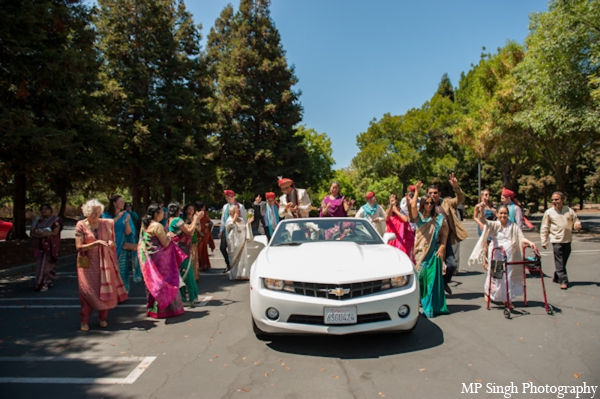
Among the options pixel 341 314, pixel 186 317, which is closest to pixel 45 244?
pixel 186 317

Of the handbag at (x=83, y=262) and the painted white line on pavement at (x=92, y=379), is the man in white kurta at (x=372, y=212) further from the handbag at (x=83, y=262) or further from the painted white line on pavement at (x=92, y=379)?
the painted white line on pavement at (x=92, y=379)

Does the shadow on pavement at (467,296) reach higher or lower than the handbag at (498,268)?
lower

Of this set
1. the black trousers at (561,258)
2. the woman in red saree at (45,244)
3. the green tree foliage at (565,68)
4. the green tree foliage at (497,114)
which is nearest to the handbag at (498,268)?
the black trousers at (561,258)

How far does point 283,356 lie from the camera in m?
4.82

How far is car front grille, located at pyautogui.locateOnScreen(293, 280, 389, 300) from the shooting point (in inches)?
188

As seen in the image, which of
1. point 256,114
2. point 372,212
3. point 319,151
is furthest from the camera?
point 319,151

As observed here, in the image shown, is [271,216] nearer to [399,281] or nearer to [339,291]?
[399,281]

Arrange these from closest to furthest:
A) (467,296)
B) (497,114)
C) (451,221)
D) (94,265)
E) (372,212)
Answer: (94,265)
(451,221)
(467,296)
(372,212)
(497,114)

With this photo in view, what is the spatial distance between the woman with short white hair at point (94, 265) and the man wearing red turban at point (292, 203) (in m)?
4.47

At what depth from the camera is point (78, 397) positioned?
3.88 meters

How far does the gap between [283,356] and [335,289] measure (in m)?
0.93

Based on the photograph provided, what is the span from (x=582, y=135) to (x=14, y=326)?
23.1m

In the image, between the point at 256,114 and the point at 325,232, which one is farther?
the point at 256,114

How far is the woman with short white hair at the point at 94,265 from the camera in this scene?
5895 millimetres
